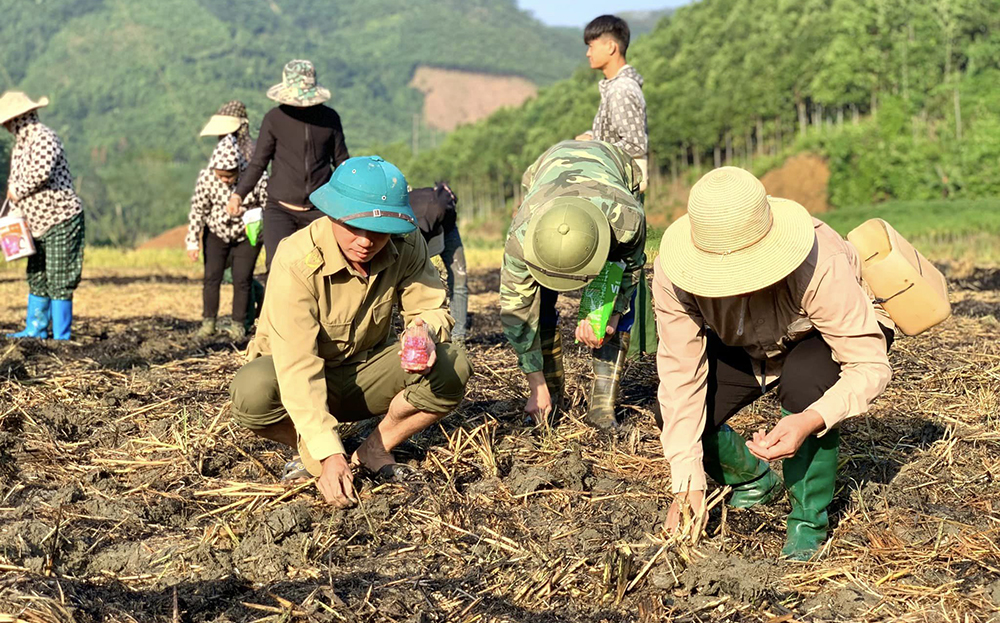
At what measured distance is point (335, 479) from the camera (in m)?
3.43

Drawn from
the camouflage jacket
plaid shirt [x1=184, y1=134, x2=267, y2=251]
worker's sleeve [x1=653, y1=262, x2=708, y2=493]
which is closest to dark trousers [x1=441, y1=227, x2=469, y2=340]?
plaid shirt [x1=184, y1=134, x2=267, y2=251]

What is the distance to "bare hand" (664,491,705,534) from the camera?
319 centimetres

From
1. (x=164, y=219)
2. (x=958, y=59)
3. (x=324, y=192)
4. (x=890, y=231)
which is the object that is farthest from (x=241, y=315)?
(x=164, y=219)

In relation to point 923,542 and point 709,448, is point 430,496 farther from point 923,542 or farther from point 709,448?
point 923,542

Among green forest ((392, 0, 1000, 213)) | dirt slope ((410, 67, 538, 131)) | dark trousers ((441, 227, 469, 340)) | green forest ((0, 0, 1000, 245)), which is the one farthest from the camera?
dirt slope ((410, 67, 538, 131))

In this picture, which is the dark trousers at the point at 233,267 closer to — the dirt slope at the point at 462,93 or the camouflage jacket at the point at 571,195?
the camouflage jacket at the point at 571,195

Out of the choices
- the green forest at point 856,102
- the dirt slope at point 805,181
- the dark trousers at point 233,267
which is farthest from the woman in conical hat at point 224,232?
the dirt slope at point 805,181

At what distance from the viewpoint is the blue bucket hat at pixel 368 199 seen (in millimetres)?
3240

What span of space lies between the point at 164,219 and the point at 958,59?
5324 centimetres

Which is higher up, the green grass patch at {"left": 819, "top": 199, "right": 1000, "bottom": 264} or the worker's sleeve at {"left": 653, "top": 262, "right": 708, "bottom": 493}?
the worker's sleeve at {"left": 653, "top": 262, "right": 708, "bottom": 493}

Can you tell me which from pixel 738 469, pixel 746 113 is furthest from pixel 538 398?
pixel 746 113

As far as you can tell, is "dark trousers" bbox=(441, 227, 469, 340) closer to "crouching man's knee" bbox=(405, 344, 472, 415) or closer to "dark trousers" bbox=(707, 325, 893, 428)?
"crouching man's knee" bbox=(405, 344, 472, 415)

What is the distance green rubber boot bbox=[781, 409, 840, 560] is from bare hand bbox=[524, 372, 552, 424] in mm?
1409

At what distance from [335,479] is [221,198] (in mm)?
4559
